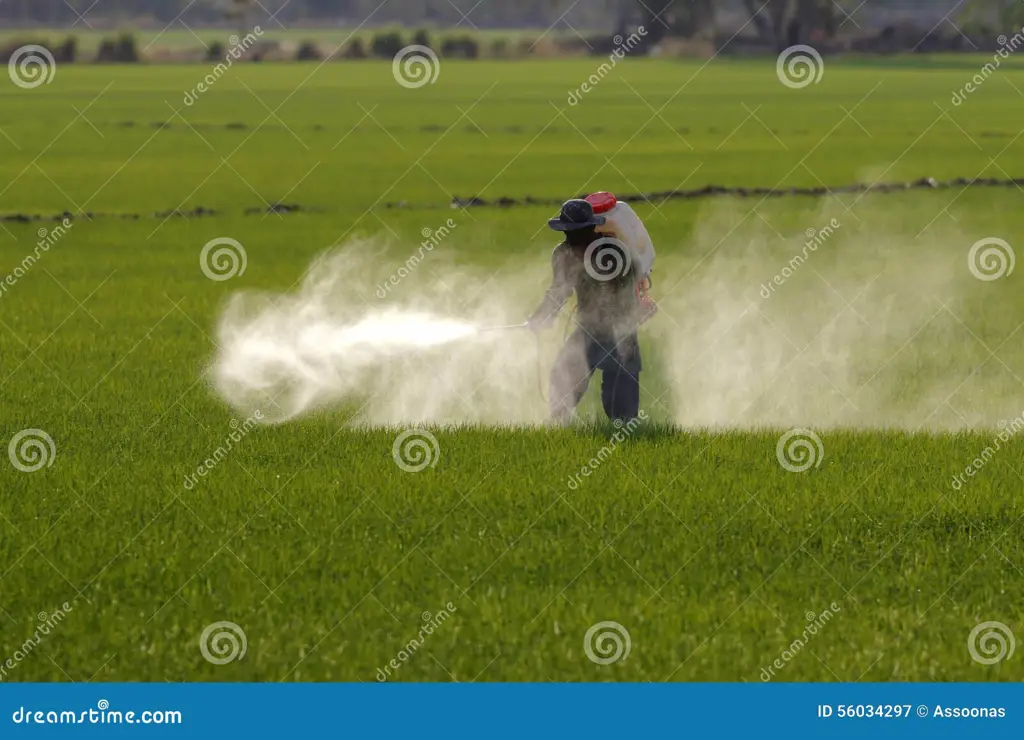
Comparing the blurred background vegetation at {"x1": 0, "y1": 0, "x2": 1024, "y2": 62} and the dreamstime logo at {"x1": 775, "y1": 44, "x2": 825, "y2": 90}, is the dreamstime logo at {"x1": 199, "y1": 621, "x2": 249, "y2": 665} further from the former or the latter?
the blurred background vegetation at {"x1": 0, "y1": 0, "x2": 1024, "y2": 62}

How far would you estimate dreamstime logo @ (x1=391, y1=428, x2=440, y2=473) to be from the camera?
36.9 ft

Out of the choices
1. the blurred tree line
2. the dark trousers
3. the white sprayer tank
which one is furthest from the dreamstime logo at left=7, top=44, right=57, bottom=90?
the white sprayer tank

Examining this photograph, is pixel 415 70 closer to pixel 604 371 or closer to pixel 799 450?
pixel 604 371

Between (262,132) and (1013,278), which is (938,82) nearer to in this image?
(262,132)

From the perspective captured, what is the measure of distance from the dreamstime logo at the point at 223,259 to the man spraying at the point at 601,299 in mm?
10935

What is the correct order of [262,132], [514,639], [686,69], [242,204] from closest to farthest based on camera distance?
1. [514,639]
2. [242,204]
3. [262,132]
4. [686,69]

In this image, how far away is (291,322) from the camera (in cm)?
1656

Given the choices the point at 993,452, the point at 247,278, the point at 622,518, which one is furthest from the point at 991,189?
the point at 622,518

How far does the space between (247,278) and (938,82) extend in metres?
55.9

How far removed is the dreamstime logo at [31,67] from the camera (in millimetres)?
77688
